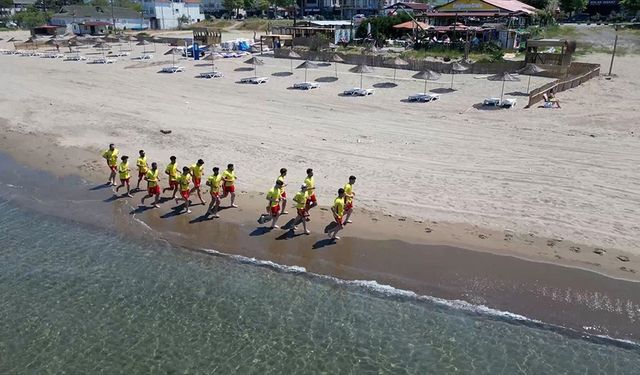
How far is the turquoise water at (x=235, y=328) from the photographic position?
10.4 metres

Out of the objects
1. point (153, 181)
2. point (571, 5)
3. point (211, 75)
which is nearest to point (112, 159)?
point (153, 181)

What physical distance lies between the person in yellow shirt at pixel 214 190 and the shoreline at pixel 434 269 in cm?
48

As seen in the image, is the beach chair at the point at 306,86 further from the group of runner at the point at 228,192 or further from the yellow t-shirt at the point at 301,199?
the yellow t-shirt at the point at 301,199

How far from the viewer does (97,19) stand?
9869cm

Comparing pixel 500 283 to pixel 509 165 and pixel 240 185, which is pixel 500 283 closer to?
pixel 509 165

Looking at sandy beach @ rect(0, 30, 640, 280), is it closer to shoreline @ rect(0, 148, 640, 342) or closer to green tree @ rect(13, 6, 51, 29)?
shoreline @ rect(0, 148, 640, 342)

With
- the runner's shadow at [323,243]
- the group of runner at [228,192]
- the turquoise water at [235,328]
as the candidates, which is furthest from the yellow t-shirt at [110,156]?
the runner's shadow at [323,243]

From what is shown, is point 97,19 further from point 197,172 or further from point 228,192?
point 228,192

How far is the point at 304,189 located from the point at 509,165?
8.84 metres

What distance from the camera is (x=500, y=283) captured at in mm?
12258

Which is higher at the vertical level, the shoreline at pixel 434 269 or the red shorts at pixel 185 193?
the red shorts at pixel 185 193

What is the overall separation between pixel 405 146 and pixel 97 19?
94716 millimetres

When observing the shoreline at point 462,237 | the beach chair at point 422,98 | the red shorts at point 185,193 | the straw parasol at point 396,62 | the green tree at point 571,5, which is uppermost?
the green tree at point 571,5

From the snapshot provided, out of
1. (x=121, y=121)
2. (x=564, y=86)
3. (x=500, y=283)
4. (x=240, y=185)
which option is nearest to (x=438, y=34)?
(x=564, y=86)
